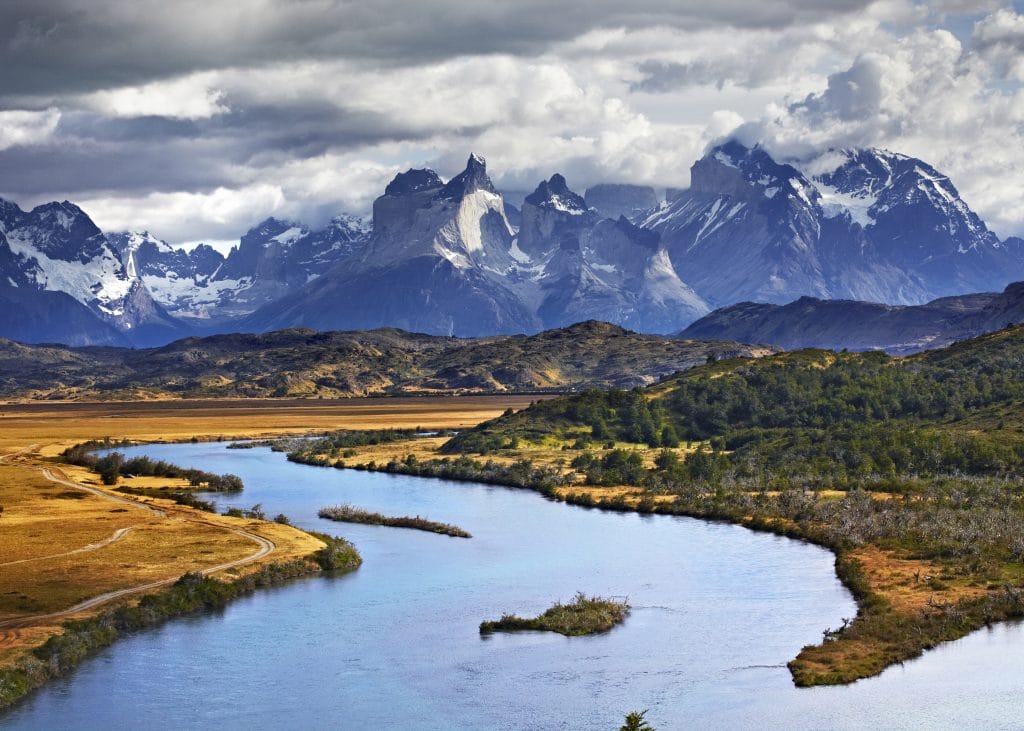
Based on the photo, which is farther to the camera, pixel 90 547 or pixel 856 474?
pixel 856 474

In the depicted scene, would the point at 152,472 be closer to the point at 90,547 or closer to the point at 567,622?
the point at 90,547

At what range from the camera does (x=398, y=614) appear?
81062 millimetres

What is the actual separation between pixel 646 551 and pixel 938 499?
107ft

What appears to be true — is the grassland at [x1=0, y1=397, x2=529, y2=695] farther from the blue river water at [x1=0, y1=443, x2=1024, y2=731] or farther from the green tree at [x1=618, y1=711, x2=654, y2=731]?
the green tree at [x1=618, y1=711, x2=654, y2=731]

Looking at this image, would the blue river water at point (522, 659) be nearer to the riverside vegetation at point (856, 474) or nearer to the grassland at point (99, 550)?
the riverside vegetation at point (856, 474)

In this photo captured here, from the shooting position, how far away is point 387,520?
393ft

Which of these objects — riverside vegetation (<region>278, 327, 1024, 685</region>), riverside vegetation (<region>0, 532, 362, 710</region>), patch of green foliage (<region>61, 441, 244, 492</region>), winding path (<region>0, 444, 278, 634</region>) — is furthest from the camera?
patch of green foliage (<region>61, 441, 244, 492</region>)

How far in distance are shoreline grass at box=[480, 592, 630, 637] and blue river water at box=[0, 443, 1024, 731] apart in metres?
1.06

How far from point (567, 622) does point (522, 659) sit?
6.71 meters

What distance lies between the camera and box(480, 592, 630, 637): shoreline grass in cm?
7625

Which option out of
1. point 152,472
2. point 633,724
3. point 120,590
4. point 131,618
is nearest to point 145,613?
point 131,618

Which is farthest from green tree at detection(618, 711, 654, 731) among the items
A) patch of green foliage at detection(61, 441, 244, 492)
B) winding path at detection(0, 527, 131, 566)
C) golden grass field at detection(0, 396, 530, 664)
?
patch of green foliage at detection(61, 441, 244, 492)

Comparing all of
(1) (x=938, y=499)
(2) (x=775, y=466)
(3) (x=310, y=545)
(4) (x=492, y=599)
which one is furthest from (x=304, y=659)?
(2) (x=775, y=466)

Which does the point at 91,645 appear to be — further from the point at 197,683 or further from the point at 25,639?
the point at 197,683
